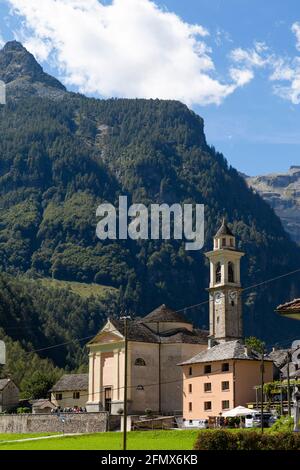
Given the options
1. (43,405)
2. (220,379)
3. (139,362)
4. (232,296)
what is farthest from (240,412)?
(232,296)

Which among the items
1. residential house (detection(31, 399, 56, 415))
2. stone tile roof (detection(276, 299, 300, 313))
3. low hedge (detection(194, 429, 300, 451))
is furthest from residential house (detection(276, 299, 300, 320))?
residential house (detection(31, 399, 56, 415))

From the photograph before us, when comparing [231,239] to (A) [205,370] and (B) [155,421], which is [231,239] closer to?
(A) [205,370]

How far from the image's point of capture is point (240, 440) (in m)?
38.0

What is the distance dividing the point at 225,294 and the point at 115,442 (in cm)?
5592

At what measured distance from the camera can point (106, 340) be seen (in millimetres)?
91438

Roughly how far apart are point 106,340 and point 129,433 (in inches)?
1151

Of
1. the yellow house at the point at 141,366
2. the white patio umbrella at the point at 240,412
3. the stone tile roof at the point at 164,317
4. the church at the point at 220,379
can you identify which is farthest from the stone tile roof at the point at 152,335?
the white patio umbrella at the point at 240,412

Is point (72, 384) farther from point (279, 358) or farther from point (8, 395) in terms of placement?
point (279, 358)

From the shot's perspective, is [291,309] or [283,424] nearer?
[291,309]

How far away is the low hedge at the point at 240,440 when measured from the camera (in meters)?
36.7

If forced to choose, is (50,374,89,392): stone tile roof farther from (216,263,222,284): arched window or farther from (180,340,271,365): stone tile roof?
(180,340,271,365): stone tile roof

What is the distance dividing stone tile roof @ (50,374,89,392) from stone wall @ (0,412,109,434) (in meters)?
30.3

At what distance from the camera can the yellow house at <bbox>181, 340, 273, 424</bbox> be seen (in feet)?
249

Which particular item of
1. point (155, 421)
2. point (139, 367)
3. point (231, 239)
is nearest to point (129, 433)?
point (155, 421)
